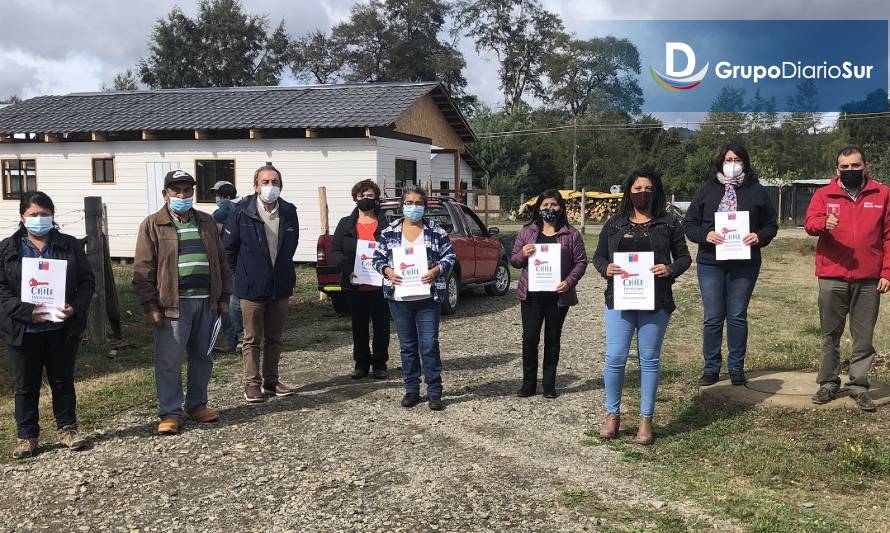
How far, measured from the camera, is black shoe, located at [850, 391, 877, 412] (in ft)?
19.5

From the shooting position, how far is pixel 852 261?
19.4ft

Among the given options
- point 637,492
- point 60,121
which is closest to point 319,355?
point 637,492

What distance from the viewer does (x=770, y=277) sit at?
16.8m

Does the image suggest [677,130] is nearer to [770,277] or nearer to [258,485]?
[770,277]

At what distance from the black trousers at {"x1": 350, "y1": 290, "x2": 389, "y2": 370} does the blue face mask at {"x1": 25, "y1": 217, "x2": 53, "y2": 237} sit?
2878mm

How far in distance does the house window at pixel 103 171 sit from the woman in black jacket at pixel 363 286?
14.2 metres

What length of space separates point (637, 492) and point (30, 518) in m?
3.54

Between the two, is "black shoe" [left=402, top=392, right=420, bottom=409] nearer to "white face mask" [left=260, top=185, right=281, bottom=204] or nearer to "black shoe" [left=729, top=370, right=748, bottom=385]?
"white face mask" [left=260, top=185, right=281, bottom=204]

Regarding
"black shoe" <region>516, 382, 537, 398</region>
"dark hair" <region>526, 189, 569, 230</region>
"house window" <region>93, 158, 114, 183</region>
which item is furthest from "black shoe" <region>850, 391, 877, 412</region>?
"house window" <region>93, 158, 114, 183</region>

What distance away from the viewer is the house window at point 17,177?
20047 mm

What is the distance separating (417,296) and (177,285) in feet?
6.23

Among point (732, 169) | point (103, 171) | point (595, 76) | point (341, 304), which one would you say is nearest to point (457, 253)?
point (341, 304)

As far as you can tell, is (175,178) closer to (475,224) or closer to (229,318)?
(229,318)

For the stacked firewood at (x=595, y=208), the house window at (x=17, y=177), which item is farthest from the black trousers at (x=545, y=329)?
the stacked firewood at (x=595, y=208)
